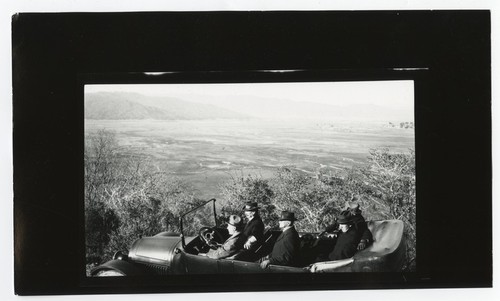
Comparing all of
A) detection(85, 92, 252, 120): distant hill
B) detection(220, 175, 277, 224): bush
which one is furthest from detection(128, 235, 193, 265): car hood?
detection(85, 92, 252, 120): distant hill

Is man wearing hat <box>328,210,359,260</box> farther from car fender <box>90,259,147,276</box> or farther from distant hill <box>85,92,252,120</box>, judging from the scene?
car fender <box>90,259,147,276</box>

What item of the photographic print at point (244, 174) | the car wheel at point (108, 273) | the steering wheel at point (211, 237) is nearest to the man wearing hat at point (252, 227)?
the photographic print at point (244, 174)

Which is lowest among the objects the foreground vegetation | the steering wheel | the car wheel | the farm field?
the car wheel

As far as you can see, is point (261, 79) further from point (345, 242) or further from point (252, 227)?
point (345, 242)

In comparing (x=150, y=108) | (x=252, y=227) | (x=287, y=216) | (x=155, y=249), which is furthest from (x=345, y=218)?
(x=150, y=108)

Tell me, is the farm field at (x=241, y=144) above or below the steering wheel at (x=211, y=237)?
above

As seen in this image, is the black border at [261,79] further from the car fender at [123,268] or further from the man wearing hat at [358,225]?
the man wearing hat at [358,225]
